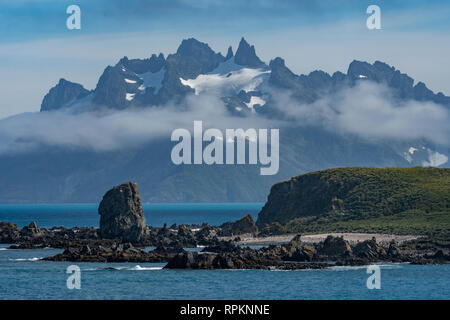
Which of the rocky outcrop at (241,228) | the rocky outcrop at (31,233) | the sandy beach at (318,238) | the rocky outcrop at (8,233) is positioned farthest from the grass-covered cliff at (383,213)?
the rocky outcrop at (8,233)

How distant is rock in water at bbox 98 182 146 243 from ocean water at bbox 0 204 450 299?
130 feet

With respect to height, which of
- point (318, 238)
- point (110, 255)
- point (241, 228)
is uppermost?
point (110, 255)

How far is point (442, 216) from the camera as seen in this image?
171 m

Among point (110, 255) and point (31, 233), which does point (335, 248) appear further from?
point (31, 233)

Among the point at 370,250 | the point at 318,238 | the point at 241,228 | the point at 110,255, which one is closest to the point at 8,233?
the point at 241,228

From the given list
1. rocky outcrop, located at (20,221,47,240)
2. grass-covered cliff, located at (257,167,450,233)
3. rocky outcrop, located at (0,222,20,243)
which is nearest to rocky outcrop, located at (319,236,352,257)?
grass-covered cliff, located at (257,167,450,233)

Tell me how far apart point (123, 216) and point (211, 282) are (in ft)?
210

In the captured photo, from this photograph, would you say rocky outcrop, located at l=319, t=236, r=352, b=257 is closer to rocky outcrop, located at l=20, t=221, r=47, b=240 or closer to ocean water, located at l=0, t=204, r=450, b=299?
ocean water, located at l=0, t=204, r=450, b=299

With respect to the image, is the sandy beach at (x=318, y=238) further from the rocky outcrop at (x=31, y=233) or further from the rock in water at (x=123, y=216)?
the rocky outcrop at (x=31, y=233)

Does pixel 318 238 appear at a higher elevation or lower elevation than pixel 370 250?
lower

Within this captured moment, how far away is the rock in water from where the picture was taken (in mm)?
158625

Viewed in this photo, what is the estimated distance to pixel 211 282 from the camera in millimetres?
97188
